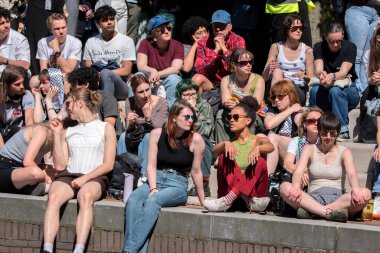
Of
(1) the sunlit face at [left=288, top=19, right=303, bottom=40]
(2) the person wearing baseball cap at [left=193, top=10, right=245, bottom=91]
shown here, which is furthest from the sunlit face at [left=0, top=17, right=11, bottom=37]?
(1) the sunlit face at [left=288, top=19, right=303, bottom=40]

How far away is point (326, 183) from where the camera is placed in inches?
416

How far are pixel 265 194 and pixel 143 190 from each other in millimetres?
1187

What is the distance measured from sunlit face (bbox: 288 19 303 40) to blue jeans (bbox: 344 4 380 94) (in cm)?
95

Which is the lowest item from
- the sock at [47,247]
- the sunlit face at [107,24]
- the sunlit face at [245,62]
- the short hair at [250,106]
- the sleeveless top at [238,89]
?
the sock at [47,247]

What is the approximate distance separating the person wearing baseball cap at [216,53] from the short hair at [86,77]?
4.23 ft

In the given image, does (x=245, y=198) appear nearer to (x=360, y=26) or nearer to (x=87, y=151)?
(x=87, y=151)

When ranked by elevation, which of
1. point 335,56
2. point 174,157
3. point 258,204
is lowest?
point 258,204

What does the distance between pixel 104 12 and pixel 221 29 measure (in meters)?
1.49

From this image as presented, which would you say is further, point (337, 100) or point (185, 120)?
point (337, 100)

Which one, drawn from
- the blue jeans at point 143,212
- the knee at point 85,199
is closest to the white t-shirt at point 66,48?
the knee at point 85,199

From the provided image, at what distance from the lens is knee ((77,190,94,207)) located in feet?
35.4

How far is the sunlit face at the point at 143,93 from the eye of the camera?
1236 centimetres

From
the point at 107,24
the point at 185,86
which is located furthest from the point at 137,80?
the point at 107,24

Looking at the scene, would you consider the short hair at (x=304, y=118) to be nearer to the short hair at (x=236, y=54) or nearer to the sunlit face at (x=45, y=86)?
the short hair at (x=236, y=54)
